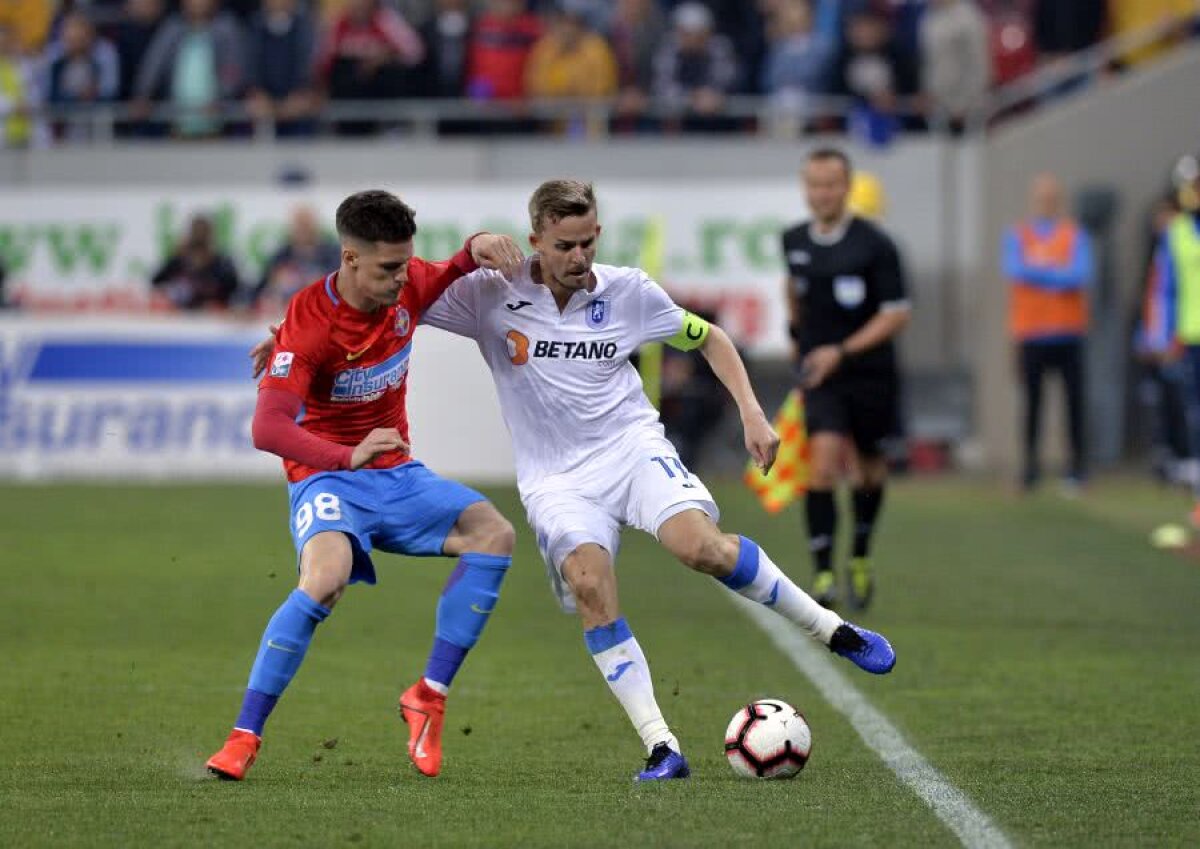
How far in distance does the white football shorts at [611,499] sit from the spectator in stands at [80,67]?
15.8 m

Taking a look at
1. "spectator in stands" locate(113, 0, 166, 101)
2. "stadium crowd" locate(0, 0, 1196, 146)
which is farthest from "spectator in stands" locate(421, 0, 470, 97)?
"spectator in stands" locate(113, 0, 166, 101)

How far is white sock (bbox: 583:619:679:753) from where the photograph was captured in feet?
21.4

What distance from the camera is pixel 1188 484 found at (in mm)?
17359

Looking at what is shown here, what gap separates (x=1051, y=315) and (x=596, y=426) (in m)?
11.3

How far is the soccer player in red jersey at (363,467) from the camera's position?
251 inches

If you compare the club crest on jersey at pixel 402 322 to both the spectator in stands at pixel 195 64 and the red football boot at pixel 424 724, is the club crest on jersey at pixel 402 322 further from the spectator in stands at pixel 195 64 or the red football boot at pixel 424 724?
the spectator in stands at pixel 195 64

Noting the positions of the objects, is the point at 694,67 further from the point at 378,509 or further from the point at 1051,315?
the point at 378,509

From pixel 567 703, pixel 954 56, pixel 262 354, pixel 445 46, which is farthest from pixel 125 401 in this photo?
pixel 262 354

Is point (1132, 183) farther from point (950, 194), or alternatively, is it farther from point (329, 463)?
point (329, 463)

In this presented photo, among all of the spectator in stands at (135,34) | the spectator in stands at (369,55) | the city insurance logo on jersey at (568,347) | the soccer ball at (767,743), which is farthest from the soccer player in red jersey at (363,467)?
the spectator in stands at (135,34)

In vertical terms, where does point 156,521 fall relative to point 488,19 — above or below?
below

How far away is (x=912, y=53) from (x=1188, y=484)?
5.90 m

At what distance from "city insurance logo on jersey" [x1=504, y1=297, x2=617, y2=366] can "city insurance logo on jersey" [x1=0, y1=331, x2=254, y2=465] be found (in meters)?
11.8

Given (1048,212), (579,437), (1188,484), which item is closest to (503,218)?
(1048,212)
